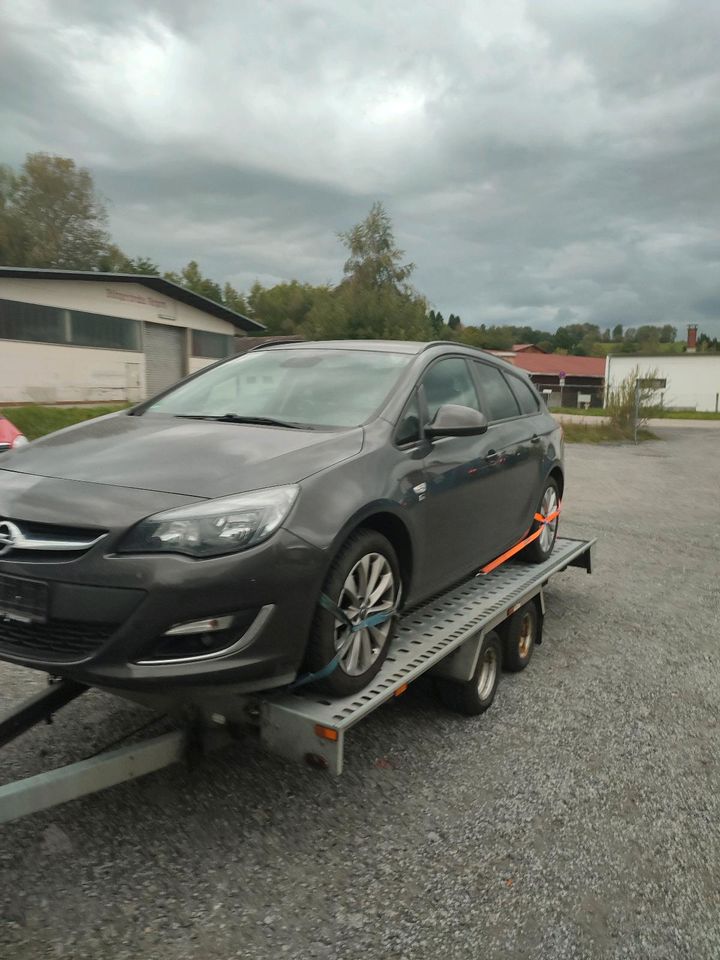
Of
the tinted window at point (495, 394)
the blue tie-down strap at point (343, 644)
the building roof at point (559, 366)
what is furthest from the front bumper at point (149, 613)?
the building roof at point (559, 366)

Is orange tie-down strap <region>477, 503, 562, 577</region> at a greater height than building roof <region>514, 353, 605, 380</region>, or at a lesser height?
lesser

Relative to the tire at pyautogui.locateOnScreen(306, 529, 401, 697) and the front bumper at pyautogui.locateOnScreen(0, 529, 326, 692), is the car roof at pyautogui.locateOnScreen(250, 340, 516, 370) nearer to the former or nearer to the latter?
the tire at pyautogui.locateOnScreen(306, 529, 401, 697)

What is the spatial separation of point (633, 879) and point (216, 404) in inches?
109

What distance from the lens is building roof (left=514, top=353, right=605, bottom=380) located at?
66.2 m

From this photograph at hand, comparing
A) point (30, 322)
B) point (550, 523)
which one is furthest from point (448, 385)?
point (30, 322)

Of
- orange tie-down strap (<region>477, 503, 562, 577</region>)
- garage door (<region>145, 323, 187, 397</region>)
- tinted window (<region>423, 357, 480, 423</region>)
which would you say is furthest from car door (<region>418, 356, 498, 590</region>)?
garage door (<region>145, 323, 187, 397</region>)

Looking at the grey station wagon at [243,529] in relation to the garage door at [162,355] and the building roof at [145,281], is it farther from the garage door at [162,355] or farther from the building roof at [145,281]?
the garage door at [162,355]

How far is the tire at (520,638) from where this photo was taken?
14.8 ft

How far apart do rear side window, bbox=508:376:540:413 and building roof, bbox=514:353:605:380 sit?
196 ft

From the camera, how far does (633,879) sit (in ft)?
8.93

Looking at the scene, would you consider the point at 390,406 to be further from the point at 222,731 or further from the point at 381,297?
the point at 381,297

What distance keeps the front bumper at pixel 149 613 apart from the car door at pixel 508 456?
2009 mm

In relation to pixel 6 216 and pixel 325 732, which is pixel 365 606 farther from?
pixel 6 216

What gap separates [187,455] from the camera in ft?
9.63
